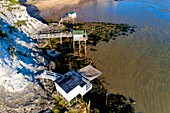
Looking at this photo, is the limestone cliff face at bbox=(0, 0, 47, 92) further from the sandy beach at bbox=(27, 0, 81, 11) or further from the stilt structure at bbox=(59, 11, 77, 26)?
the sandy beach at bbox=(27, 0, 81, 11)

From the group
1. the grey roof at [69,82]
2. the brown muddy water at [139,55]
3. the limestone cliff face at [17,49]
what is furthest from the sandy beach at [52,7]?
the grey roof at [69,82]

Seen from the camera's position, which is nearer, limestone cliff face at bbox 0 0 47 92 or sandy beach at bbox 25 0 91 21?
limestone cliff face at bbox 0 0 47 92

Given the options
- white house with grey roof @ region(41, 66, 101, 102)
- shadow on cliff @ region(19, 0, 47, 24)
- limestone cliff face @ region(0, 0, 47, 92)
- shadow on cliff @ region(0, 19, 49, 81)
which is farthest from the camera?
shadow on cliff @ region(19, 0, 47, 24)

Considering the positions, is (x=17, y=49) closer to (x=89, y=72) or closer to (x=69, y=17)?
(x=89, y=72)

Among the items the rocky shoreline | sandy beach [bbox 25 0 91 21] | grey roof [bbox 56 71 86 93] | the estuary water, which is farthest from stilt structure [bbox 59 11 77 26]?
grey roof [bbox 56 71 86 93]

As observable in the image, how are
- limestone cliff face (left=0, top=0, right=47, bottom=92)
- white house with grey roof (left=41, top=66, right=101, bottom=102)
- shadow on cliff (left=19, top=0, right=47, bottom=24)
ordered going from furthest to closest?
shadow on cliff (left=19, top=0, right=47, bottom=24)
limestone cliff face (left=0, top=0, right=47, bottom=92)
white house with grey roof (left=41, top=66, right=101, bottom=102)

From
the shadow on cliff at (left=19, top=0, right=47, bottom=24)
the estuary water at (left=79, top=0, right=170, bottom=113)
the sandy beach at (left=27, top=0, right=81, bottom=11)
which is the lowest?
the estuary water at (left=79, top=0, right=170, bottom=113)

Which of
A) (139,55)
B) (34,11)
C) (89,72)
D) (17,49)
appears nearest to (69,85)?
(89,72)
